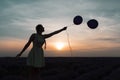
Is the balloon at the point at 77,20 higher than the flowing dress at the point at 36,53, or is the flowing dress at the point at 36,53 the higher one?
the balloon at the point at 77,20

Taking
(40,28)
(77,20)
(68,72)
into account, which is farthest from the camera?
(68,72)

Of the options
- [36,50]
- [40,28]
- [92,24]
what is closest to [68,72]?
[92,24]

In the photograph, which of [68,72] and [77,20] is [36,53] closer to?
[77,20]

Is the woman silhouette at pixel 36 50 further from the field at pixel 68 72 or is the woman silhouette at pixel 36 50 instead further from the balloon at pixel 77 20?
the field at pixel 68 72

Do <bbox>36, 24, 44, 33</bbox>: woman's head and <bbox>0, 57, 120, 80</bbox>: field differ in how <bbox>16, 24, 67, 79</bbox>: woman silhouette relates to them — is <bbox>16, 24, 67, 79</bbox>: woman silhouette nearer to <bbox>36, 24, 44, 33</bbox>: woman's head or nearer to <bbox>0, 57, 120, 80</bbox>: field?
<bbox>36, 24, 44, 33</bbox>: woman's head

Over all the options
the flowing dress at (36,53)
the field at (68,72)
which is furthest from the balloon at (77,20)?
the field at (68,72)

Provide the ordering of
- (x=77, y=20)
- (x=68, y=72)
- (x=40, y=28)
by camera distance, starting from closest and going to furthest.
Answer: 1. (x=40, y=28)
2. (x=77, y=20)
3. (x=68, y=72)

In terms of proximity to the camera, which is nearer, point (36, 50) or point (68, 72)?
point (36, 50)

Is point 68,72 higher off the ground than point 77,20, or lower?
lower

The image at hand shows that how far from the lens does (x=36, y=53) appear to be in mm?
8625

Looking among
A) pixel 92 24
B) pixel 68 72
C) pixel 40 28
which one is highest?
pixel 92 24

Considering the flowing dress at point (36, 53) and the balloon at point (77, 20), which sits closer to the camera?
the flowing dress at point (36, 53)

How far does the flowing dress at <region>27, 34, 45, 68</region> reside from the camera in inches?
339

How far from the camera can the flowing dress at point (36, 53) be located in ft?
28.2
